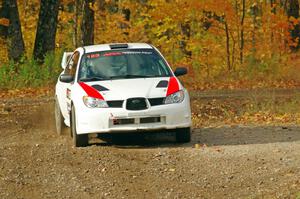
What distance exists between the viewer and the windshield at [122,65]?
13383mm

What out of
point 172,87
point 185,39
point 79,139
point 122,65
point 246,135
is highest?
point 122,65

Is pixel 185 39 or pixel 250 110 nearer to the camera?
pixel 250 110

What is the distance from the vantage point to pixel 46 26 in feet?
91.0

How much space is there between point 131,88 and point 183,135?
1224mm

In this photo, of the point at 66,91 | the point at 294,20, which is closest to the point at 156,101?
the point at 66,91

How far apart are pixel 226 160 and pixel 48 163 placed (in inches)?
Answer: 98.7

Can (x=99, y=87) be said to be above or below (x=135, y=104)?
above

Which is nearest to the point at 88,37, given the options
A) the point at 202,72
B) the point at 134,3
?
the point at 202,72

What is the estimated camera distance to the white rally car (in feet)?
→ 40.3

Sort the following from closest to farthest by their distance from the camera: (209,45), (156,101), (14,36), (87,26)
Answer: (156,101) < (14,36) < (87,26) < (209,45)

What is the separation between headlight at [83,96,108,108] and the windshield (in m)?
0.77

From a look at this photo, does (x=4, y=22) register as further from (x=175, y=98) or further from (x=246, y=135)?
(x=175, y=98)

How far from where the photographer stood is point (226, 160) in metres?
11.0

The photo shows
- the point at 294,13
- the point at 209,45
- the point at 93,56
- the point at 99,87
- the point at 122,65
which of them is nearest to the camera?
the point at 99,87
